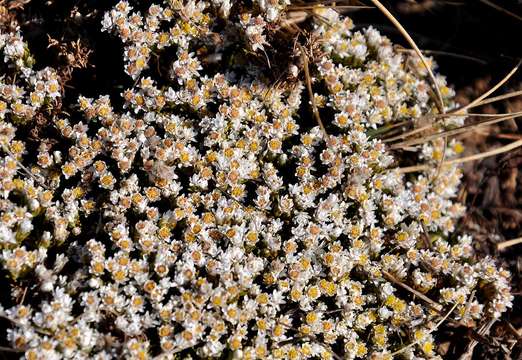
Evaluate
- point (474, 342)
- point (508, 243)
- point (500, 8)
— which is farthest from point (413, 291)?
point (500, 8)

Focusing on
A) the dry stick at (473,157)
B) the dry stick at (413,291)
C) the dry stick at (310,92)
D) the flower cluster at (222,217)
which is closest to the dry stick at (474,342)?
the flower cluster at (222,217)

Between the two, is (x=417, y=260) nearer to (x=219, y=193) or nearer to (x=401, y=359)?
(x=401, y=359)

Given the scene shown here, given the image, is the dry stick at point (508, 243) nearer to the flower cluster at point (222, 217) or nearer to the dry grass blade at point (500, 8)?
the flower cluster at point (222, 217)

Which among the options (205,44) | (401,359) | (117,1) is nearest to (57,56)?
(117,1)

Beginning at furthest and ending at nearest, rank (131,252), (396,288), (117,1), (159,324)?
(117,1), (396,288), (131,252), (159,324)

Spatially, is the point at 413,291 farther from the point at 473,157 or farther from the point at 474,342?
the point at 473,157

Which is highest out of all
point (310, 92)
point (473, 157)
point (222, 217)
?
point (310, 92)

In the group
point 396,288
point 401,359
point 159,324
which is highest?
point 159,324

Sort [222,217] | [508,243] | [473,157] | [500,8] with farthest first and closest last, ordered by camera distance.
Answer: [500,8] < [473,157] < [508,243] < [222,217]
